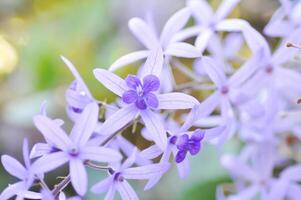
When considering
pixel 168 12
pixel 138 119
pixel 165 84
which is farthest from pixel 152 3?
pixel 138 119

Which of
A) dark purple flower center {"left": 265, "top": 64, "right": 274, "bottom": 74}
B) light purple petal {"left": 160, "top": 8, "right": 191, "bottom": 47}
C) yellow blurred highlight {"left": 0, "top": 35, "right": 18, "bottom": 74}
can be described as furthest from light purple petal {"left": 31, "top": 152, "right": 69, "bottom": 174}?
yellow blurred highlight {"left": 0, "top": 35, "right": 18, "bottom": 74}

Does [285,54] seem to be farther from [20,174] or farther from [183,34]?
[20,174]

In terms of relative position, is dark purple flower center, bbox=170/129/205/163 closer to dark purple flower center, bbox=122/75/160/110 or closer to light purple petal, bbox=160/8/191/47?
dark purple flower center, bbox=122/75/160/110

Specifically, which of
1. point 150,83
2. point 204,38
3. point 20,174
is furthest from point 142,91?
point 204,38

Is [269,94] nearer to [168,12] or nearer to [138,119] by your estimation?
[138,119]

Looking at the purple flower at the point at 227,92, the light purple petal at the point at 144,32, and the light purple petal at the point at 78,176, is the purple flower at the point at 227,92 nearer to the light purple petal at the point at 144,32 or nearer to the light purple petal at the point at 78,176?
the light purple petal at the point at 144,32

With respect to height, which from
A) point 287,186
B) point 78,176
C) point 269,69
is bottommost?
point 287,186
